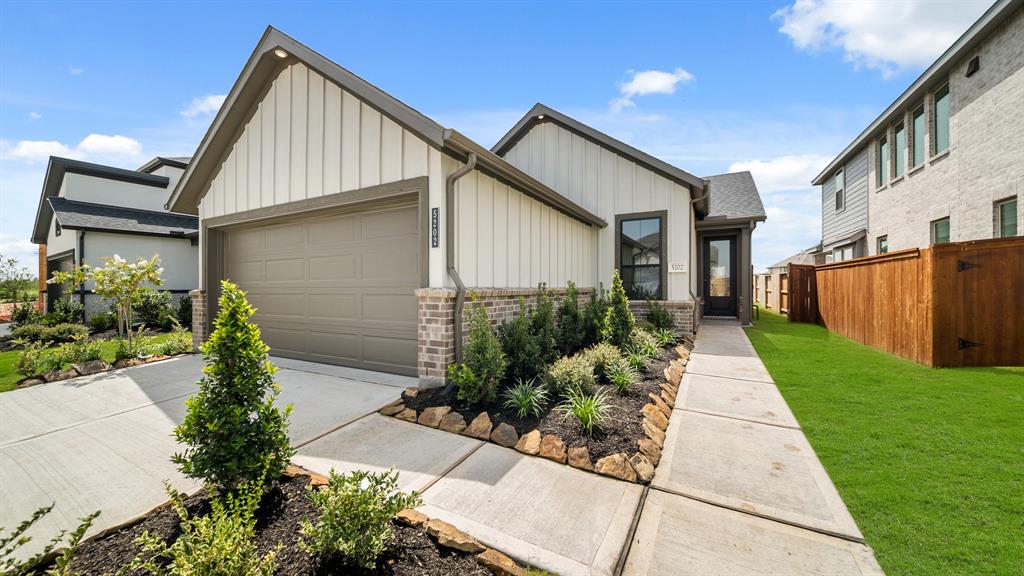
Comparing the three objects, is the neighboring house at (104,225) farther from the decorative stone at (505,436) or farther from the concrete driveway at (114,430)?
the decorative stone at (505,436)

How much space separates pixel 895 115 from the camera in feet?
37.1

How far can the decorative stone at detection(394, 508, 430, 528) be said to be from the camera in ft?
7.37

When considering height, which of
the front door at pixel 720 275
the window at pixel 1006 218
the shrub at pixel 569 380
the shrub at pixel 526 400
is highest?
the window at pixel 1006 218

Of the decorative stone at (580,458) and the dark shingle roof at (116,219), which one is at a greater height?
Answer: the dark shingle roof at (116,219)

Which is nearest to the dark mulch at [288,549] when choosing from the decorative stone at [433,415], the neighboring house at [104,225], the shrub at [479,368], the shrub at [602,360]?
the decorative stone at [433,415]

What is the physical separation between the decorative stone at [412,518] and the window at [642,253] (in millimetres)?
7806

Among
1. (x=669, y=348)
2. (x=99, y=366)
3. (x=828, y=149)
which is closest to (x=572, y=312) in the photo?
(x=669, y=348)

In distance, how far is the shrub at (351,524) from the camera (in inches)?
72.1

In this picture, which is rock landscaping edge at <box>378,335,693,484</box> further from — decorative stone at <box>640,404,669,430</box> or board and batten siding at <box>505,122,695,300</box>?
board and batten siding at <box>505,122,695,300</box>

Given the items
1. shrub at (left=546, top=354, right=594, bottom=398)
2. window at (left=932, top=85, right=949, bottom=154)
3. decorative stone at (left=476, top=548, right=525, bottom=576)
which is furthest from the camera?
window at (left=932, top=85, right=949, bottom=154)

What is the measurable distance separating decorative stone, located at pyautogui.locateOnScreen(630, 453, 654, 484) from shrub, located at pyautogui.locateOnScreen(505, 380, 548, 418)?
105 centimetres

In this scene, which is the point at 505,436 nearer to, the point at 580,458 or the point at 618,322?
the point at 580,458

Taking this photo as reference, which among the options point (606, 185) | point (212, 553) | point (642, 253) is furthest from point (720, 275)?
point (212, 553)

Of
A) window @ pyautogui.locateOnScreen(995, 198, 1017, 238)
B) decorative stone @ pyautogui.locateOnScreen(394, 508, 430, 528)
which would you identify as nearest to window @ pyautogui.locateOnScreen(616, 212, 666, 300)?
window @ pyautogui.locateOnScreen(995, 198, 1017, 238)
